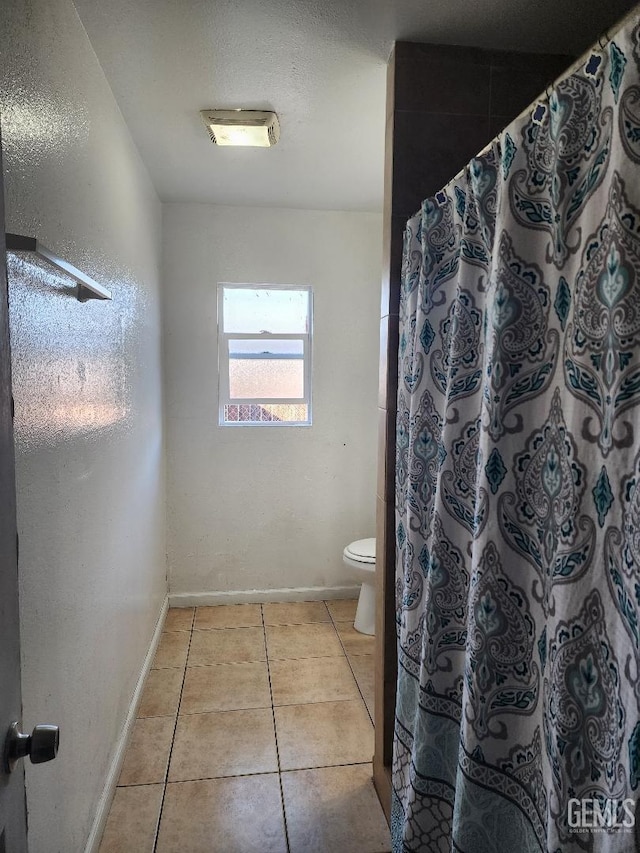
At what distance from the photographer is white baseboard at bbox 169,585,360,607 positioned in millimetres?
3240

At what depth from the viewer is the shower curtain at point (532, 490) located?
27.7 inches

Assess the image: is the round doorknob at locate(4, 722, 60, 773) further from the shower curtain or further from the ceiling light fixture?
the ceiling light fixture

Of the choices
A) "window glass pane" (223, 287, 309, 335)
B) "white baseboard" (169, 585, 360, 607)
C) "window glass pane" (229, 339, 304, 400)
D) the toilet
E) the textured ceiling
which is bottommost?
"white baseboard" (169, 585, 360, 607)

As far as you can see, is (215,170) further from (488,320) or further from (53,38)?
(488,320)

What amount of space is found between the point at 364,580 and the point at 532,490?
207 centimetres

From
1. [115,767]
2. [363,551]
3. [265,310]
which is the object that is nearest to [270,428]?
[265,310]

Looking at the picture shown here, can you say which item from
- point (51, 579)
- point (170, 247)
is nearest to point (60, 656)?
point (51, 579)

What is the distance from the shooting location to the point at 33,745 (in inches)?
29.0

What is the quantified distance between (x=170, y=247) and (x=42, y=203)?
197 centimetres

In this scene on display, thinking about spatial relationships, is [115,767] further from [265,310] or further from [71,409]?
[265,310]

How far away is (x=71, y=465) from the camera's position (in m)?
1.38

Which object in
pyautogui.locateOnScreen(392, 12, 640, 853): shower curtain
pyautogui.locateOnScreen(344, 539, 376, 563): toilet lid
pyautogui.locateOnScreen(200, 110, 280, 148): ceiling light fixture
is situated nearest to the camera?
pyautogui.locateOnScreen(392, 12, 640, 853): shower curtain

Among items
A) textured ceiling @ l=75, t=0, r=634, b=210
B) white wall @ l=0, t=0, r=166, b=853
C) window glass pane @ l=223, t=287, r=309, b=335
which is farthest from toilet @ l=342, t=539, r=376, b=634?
textured ceiling @ l=75, t=0, r=634, b=210

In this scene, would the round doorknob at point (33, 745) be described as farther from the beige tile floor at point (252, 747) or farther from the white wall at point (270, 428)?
the white wall at point (270, 428)
